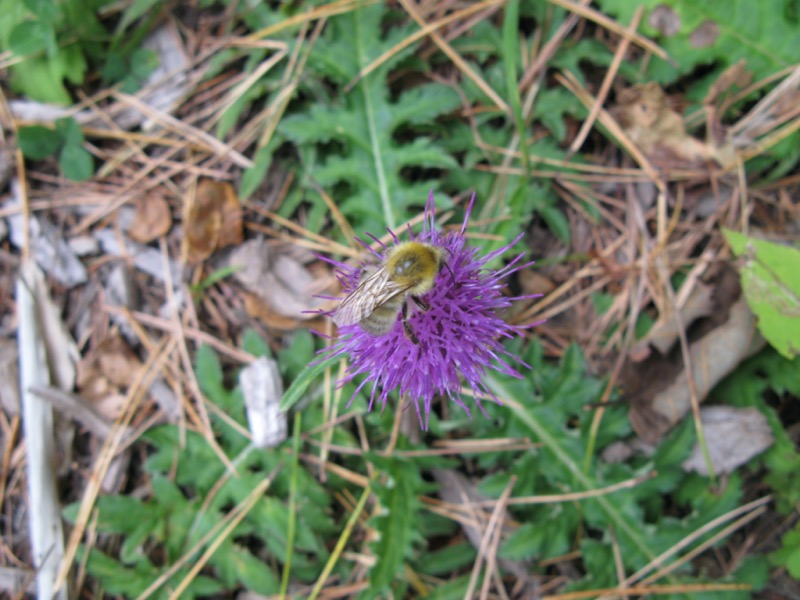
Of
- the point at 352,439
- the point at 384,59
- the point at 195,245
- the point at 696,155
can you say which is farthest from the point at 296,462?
the point at 696,155

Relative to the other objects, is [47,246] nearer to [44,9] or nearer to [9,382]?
[9,382]

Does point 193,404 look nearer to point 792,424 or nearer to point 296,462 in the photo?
point 296,462

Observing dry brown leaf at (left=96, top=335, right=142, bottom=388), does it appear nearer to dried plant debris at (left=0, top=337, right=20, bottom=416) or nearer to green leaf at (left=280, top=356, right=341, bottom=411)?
dried plant debris at (left=0, top=337, right=20, bottom=416)

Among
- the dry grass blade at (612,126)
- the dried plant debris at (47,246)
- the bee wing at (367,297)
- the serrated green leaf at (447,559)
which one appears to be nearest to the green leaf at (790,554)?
the serrated green leaf at (447,559)

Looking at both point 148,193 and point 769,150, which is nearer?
point 769,150

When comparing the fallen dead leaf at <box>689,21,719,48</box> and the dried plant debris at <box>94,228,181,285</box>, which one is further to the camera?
the dried plant debris at <box>94,228,181,285</box>

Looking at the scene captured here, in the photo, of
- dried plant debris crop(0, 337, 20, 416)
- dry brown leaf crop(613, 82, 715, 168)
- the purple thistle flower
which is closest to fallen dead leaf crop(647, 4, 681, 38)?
dry brown leaf crop(613, 82, 715, 168)

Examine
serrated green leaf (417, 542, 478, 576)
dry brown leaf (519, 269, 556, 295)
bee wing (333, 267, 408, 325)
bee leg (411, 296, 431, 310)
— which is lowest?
serrated green leaf (417, 542, 478, 576)
